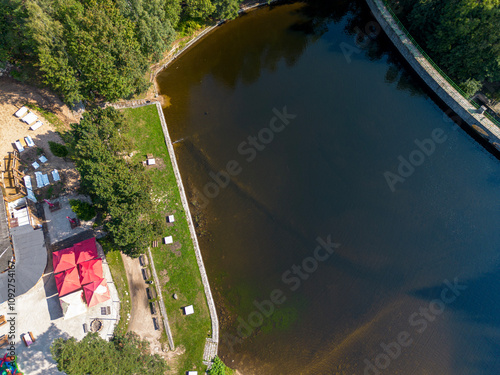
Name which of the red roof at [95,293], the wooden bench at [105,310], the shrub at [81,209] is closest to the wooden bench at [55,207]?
the shrub at [81,209]

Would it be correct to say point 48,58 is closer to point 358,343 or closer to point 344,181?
point 344,181

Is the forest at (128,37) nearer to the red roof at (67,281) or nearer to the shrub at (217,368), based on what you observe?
the red roof at (67,281)

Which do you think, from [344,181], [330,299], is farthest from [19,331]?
[344,181]

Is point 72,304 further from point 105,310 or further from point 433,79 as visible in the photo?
point 433,79

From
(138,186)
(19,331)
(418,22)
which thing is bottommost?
(19,331)

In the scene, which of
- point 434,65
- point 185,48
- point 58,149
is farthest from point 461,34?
point 58,149

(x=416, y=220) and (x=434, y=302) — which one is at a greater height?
(x=416, y=220)
